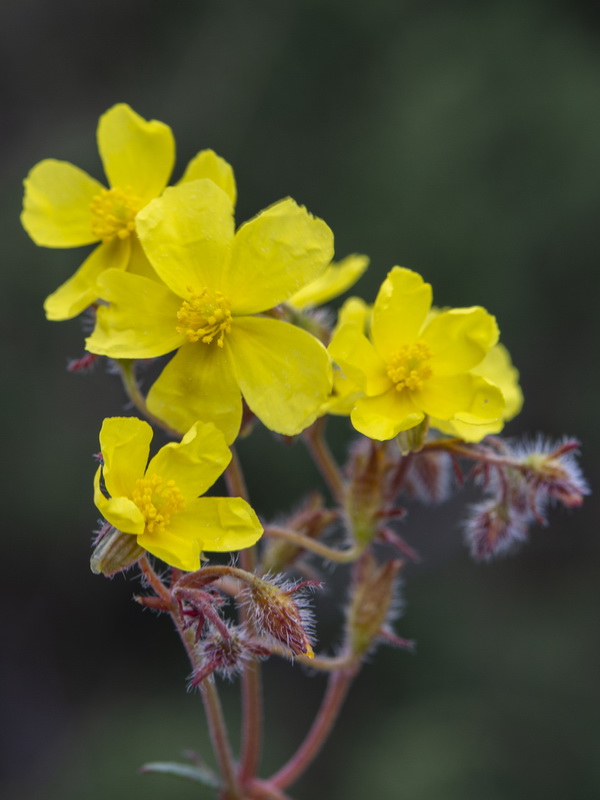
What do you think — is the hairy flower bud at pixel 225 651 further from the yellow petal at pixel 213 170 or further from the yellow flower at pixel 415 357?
the yellow petal at pixel 213 170

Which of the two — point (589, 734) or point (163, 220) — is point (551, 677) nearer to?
point (589, 734)

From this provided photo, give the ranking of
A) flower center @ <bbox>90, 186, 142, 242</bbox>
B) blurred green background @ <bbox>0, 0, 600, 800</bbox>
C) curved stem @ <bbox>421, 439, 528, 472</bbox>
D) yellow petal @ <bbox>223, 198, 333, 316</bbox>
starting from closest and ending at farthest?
yellow petal @ <bbox>223, 198, 333, 316</bbox> → curved stem @ <bbox>421, 439, 528, 472</bbox> → flower center @ <bbox>90, 186, 142, 242</bbox> → blurred green background @ <bbox>0, 0, 600, 800</bbox>

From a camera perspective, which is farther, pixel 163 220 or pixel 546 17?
pixel 546 17

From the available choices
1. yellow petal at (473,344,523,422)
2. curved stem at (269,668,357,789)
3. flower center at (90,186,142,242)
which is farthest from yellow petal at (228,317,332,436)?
curved stem at (269,668,357,789)

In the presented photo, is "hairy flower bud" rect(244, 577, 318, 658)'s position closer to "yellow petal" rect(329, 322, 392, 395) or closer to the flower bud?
the flower bud

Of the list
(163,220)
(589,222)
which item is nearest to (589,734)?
(589,222)

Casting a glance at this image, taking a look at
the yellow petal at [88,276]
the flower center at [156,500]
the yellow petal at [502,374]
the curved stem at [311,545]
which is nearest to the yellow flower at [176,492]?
the flower center at [156,500]

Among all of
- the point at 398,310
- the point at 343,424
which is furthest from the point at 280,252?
the point at 343,424

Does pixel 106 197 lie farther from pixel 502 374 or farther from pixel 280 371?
pixel 502 374
